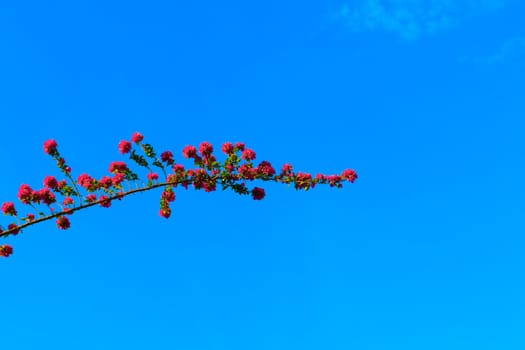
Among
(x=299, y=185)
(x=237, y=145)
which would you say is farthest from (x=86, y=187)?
(x=299, y=185)

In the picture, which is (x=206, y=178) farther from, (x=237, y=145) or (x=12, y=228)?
(x=12, y=228)

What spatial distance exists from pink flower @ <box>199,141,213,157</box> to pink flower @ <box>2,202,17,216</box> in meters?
4.32

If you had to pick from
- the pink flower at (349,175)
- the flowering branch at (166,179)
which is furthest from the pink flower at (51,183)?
the pink flower at (349,175)

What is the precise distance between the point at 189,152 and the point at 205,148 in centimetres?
40

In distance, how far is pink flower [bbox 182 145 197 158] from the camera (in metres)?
15.3

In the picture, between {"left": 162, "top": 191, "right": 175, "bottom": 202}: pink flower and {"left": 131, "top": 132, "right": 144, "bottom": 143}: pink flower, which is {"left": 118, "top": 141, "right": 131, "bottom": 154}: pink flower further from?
{"left": 162, "top": 191, "right": 175, "bottom": 202}: pink flower

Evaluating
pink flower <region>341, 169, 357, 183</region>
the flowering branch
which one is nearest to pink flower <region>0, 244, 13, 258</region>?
the flowering branch

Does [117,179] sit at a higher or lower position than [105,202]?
higher

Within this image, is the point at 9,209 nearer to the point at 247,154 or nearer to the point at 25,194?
the point at 25,194

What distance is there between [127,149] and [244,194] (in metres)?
2.96

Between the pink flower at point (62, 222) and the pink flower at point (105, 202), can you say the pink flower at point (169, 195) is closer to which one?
the pink flower at point (105, 202)

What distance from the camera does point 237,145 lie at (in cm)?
1530

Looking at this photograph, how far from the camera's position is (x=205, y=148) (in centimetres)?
1524

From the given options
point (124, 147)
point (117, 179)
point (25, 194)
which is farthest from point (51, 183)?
point (124, 147)
